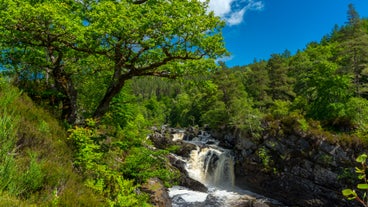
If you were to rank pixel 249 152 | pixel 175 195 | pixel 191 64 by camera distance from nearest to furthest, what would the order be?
pixel 191 64, pixel 175 195, pixel 249 152

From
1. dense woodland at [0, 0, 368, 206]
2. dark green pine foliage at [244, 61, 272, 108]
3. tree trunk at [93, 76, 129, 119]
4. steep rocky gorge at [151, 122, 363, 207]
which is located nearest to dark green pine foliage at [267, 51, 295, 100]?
dark green pine foliage at [244, 61, 272, 108]

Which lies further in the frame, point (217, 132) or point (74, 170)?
point (217, 132)

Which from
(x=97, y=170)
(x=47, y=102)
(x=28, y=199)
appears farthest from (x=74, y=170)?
(x=47, y=102)

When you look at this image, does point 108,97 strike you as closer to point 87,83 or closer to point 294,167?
point 87,83

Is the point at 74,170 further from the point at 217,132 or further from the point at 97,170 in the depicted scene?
the point at 217,132

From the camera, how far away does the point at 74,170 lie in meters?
7.37

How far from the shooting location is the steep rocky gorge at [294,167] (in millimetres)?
24750

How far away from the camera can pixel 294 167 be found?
2738cm

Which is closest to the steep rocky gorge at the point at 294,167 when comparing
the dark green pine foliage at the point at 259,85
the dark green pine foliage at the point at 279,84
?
the dark green pine foliage at the point at 259,85

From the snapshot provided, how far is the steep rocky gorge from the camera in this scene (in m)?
24.8

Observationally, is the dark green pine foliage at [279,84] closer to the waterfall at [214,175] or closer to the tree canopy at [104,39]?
the waterfall at [214,175]

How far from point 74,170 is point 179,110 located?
81331 mm

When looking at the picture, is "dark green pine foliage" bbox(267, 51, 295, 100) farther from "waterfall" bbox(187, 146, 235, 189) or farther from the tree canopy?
the tree canopy

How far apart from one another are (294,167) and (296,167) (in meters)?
0.20
